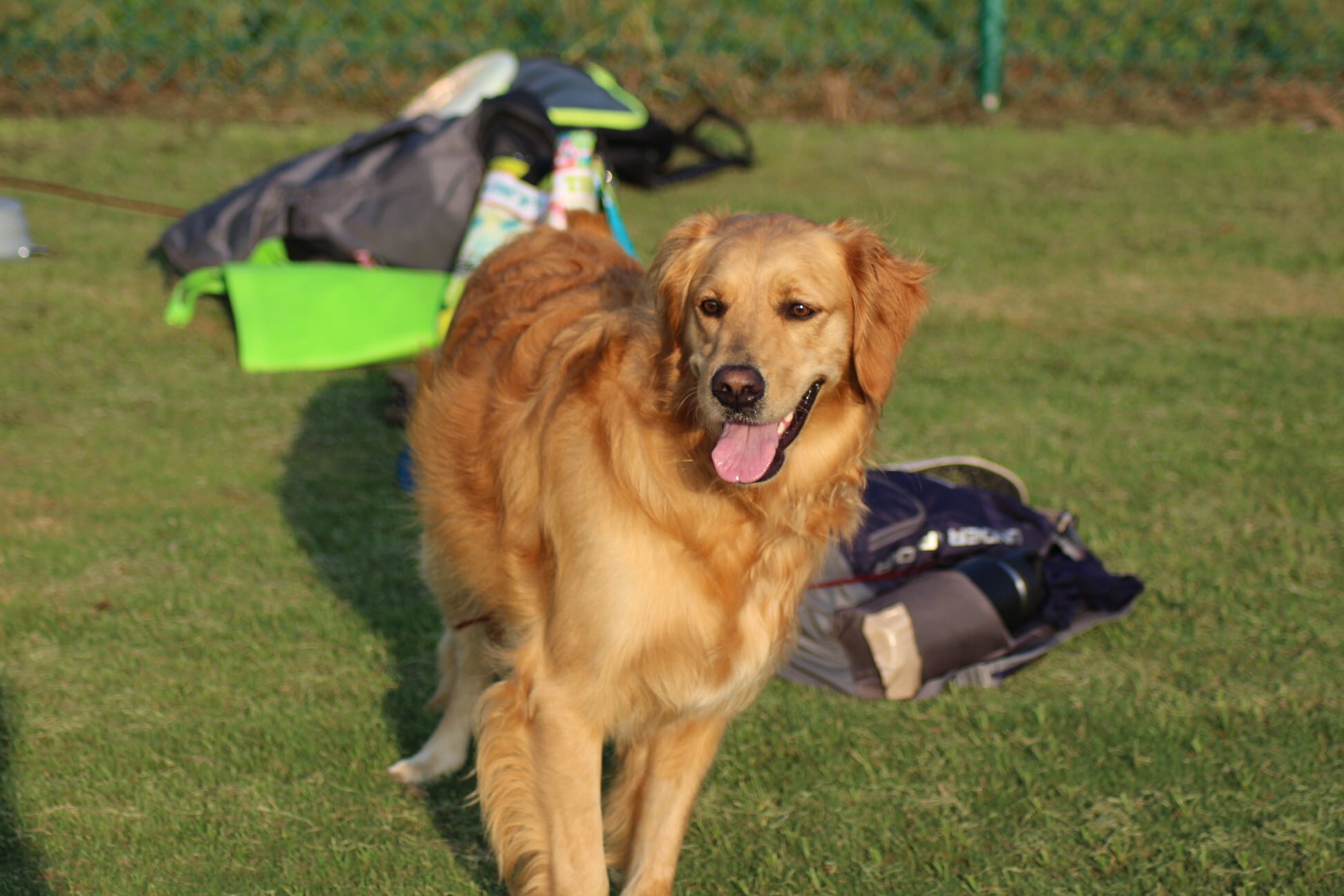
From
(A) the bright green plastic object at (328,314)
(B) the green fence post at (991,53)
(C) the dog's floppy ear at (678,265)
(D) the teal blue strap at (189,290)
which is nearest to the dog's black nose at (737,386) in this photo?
(C) the dog's floppy ear at (678,265)

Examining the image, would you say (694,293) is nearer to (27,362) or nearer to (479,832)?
(479,832)

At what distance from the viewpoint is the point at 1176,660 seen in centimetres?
371

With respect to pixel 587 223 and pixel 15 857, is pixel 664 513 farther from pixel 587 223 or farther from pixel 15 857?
pixel 15 857

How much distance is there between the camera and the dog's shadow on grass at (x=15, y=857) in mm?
2680

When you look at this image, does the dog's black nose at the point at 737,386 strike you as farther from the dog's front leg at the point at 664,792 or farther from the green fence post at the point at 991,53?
the green fence post at the point at 991,53

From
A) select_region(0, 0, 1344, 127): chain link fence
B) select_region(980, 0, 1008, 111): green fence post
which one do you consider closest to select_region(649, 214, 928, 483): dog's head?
select_region(0, 0, 1344, 127): chain link fence

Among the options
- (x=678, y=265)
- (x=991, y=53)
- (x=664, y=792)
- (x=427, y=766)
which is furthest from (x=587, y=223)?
(x=991, y=53)

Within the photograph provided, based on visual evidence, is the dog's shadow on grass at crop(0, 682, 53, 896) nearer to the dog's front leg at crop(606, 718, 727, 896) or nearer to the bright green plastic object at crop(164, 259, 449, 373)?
the dog's front leg at crop(606, 718, 727, 896)

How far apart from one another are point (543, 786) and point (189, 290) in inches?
158

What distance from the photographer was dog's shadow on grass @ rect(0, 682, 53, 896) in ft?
8.79

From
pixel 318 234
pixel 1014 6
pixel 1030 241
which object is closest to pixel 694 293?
pixel 318 234

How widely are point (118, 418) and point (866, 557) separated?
2.93 meters

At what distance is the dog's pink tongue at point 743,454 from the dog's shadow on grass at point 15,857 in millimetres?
1631

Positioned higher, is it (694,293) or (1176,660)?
(694,293)
